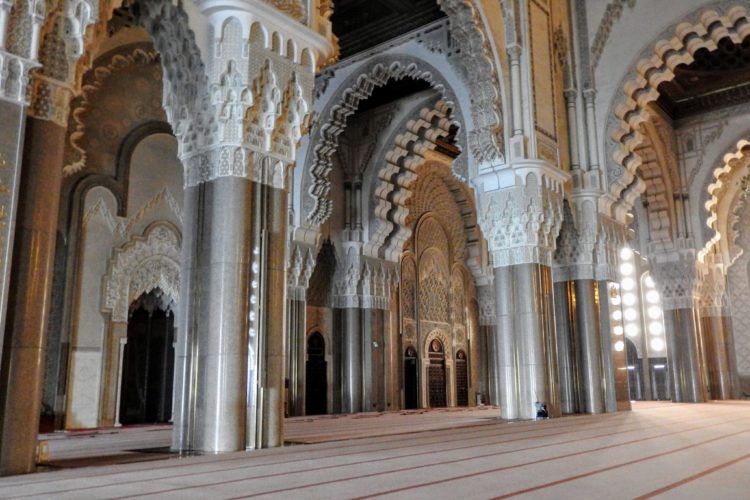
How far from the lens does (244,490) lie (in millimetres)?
2717

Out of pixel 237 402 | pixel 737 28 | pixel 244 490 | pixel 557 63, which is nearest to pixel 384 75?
pixel 557 63

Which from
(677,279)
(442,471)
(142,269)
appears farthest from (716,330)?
(442,471)

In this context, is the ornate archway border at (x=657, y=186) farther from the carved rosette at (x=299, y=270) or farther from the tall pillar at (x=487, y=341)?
the carved rosette at (x=299, y=270)

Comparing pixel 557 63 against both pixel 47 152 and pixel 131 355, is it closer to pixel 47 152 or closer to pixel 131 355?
pixel 131 355

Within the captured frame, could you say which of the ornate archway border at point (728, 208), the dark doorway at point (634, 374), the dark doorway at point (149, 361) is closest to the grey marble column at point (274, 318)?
the dark doorway at point (149, 361)

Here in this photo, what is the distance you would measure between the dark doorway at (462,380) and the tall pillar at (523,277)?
704 cm

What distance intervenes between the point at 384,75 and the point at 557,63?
2.64m

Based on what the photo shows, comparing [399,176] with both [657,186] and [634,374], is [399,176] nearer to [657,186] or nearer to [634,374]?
[657,186]

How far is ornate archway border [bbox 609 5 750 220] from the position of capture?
363 inches

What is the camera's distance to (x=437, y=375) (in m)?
14.7

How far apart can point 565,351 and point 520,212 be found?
92.9 inches

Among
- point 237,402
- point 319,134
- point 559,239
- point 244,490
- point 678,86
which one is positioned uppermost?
point 678,86

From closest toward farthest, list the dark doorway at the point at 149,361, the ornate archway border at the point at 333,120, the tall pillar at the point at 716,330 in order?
the dark doorway at the point at 149,361, the ornate archway border at the point at 333,120, the tall pillar at the point at 716,330

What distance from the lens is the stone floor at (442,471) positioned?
2660mm
